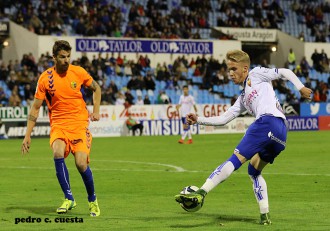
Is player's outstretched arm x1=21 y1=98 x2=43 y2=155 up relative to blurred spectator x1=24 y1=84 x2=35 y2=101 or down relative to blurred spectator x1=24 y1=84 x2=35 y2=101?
up

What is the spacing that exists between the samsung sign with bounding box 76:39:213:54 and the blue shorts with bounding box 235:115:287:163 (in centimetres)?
3762

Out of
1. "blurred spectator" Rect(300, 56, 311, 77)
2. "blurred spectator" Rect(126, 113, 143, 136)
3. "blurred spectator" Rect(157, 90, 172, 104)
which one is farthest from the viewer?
"blurred spectator" Rect(300, 56, 311, 77)

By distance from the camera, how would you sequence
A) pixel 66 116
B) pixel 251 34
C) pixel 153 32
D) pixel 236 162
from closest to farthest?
1. pixel 236 162
2. pixel 66 116
3. pixel 153 32
4. pixel 251 34

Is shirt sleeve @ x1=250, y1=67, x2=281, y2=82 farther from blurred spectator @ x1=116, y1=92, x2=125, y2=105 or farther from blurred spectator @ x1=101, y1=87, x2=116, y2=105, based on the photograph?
blurred spectator @ x1=116, y1=92, x2=125, y2=105

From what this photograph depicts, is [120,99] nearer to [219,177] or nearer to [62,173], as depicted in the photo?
[62,173]

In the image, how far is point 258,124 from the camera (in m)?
10.7

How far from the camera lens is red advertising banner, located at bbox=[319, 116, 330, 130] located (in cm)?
4738

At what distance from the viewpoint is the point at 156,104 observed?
1747 inches

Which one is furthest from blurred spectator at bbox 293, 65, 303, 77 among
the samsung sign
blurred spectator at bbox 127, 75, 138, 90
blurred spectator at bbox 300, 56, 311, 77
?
blurred spectator at bbox 127, 75, 138, 90

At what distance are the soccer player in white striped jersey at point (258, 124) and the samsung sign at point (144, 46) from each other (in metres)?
37.4

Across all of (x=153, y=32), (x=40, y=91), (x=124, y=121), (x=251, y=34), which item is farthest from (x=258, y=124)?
(x=251, y=34)

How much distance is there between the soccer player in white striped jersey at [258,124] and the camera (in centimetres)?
1046

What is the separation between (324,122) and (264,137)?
1484 inches

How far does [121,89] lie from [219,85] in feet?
22.9
